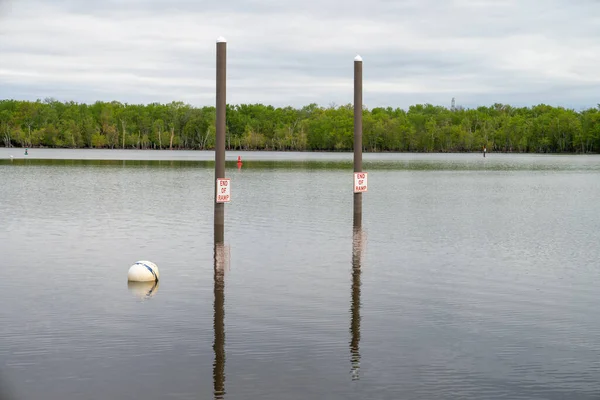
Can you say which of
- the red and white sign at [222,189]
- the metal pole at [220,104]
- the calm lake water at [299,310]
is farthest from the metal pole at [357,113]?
the red and white sign at [222,189]

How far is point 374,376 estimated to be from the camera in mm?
9680

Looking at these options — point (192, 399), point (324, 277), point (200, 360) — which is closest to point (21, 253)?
point (324, 277)

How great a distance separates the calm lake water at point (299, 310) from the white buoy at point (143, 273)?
210 mm

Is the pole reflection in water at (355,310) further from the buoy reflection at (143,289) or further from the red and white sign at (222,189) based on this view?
the buoy reflection at (143,289)

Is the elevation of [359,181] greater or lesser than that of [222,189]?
greater

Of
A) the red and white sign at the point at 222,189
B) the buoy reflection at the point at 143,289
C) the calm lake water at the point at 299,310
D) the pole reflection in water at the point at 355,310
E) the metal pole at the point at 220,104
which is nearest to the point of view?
the calm lake water at the point at 299,310

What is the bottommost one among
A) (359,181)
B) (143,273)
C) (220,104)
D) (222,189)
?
(143,273)

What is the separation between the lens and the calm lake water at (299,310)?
9477mm

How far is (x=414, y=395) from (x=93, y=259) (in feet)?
36.9

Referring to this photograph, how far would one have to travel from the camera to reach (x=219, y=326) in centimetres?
1209

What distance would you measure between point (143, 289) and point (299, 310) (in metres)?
3.35

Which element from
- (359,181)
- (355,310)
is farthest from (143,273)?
(359,181)

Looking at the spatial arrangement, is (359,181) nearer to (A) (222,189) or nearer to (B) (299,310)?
(A) (222,189)

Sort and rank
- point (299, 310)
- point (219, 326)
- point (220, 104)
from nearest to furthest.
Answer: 1. point (219, 326)
2. point (299, 310)
3. point (220, 104)
